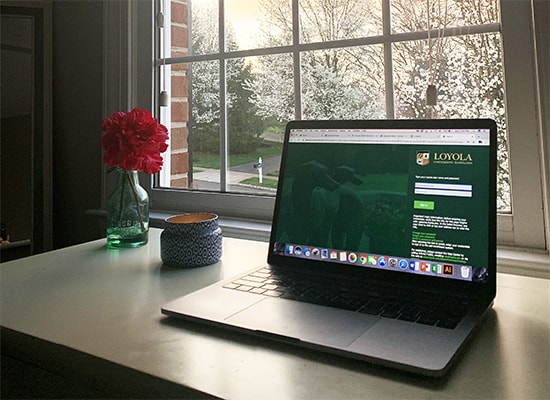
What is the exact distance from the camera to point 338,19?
1192 millimetres

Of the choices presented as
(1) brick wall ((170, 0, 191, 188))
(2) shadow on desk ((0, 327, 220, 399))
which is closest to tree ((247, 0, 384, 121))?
(1) brick wall ((170, 0, 191, 188))

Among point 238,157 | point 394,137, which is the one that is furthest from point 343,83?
point 394,137

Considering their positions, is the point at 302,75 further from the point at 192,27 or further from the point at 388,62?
the point at 192,27

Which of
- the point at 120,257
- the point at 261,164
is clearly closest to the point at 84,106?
the point at 261,164

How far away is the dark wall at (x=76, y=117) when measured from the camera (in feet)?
5.08

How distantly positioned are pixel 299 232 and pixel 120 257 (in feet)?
1.25

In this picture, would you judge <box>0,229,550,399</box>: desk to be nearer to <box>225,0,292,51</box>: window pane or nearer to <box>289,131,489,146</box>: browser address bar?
<box>289,131,489,146</box>: browser address bar

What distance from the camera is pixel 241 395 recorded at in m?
0.45

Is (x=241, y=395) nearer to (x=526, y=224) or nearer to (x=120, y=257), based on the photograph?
(x=120, y=257)

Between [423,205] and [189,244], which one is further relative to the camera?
[189,244]

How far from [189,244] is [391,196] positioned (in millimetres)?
372

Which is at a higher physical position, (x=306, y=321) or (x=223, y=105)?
(x=223, y=105)

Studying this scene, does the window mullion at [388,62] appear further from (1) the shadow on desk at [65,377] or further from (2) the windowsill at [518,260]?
(1) the shadow on desk at [65,377]

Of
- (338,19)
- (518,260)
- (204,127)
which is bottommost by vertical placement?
(518,260)
